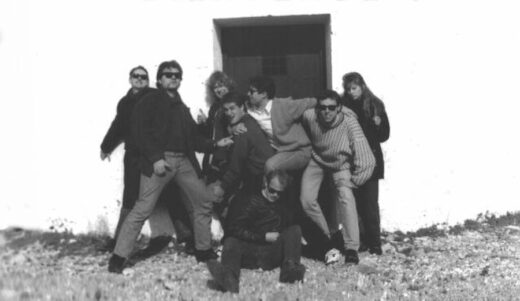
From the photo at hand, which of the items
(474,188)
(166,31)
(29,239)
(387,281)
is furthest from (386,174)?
(29,239)

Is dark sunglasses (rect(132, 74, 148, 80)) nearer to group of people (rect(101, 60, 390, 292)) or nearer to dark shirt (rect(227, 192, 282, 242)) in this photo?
group of people (rect(101, 60, 390, 292))

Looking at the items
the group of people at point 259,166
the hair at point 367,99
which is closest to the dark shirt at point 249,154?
the group of people at point 259,166

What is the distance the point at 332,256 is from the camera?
5.46 metres

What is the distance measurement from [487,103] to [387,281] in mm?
2475

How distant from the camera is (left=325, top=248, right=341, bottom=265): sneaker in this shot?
5434 mm

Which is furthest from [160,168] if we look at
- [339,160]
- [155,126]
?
[339,160]

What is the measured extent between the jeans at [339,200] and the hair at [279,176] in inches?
10.8

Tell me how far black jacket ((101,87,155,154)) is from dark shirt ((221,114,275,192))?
100 cm

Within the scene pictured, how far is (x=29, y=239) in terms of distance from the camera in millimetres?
6418

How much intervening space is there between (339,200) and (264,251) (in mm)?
820

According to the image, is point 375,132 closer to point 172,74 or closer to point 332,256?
point 332,256

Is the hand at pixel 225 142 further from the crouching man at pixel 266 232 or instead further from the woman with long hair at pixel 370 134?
the woman with long hair at pixel 370 134

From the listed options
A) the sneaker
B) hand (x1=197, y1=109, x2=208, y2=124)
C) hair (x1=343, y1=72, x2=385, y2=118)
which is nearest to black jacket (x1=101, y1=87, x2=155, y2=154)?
hand (x1=197, y1=109, x2=208, y2=124)

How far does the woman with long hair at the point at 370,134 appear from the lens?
5.71m
